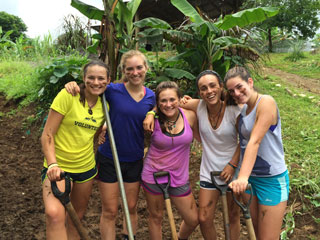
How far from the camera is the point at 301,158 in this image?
4074 mm

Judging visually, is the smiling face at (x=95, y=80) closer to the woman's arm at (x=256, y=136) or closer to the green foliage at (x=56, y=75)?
the woman's arm at (x=256, y=136)

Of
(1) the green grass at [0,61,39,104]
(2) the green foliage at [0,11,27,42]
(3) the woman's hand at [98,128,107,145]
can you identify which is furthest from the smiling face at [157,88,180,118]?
(2) the green foliage at [0,11,27,42]

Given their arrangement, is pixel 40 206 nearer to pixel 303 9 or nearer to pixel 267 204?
pixel 267 204

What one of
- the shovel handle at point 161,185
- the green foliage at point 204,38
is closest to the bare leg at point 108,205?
the shovel handle at point 161,185

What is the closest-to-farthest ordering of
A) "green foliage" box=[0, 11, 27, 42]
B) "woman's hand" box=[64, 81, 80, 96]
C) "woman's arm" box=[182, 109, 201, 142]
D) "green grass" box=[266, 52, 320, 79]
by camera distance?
"woman's hand" box=[64, 81, 80, 96]
"woman's arm" box=[182, 109, 201, 142]
"green grass" box=[266, 52, 320, 79]
"green foliage" box=[0, 11, 27, 42]

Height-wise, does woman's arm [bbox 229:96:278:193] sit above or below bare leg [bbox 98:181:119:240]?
above

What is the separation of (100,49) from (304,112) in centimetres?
457

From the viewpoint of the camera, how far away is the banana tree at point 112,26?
13.5ft

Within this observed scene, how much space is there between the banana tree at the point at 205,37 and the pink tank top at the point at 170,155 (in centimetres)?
277

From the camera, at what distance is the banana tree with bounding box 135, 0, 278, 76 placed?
4.61 metres

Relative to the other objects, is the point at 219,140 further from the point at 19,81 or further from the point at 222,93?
the point at 19,81

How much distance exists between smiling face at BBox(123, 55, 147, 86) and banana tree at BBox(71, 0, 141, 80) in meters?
2.11

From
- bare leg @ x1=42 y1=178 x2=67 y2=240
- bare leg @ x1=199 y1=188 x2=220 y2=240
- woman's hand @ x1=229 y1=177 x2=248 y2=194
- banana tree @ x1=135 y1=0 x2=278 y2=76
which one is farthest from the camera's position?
banana tree @ x1=135 y1=0 x2=278 y2=76

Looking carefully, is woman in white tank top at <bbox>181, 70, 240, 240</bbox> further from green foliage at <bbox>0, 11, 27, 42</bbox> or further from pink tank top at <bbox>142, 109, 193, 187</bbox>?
green foliage at <bbox>0, 11, 27, 42</bbox>
